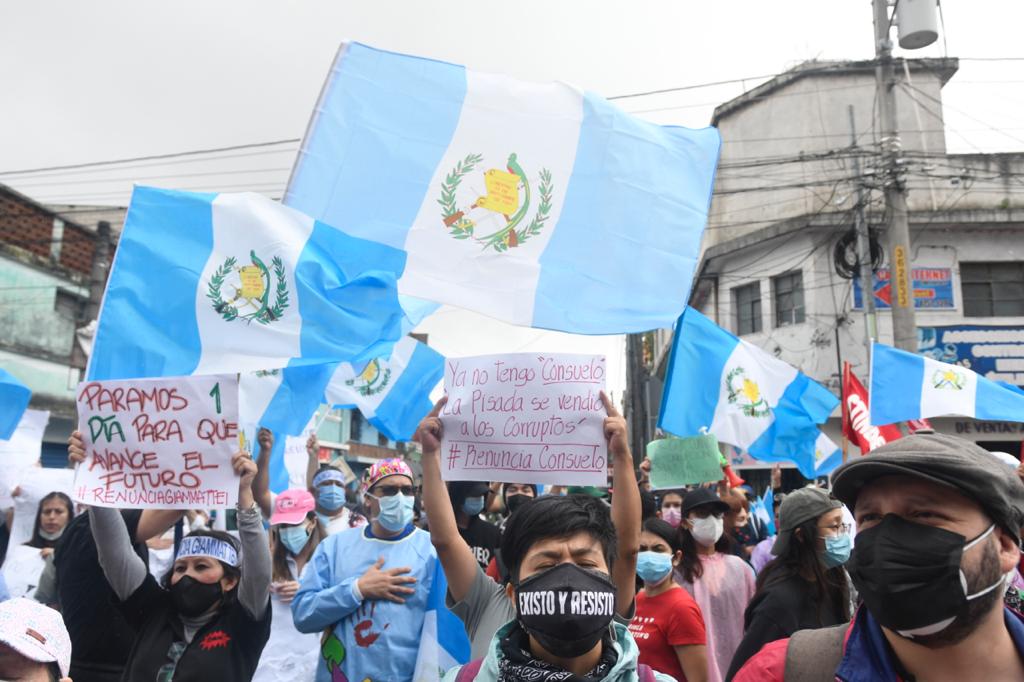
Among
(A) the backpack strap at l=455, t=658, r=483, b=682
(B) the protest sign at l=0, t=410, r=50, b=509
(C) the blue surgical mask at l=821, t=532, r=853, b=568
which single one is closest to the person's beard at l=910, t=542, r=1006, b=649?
(A) the backpack strap at l=455, t=658, r=483, b=682

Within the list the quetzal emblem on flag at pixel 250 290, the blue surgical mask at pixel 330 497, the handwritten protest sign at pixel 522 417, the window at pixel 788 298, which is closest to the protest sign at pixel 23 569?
the blue surgical mask at pixel 330 497

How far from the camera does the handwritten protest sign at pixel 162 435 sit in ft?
12.0

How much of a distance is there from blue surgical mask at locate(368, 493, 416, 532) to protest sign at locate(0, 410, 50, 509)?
3448 millimetres

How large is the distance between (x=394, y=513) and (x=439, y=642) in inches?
26.3

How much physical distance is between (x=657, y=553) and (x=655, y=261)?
180 cm

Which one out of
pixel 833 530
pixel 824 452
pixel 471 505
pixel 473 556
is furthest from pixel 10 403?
pixel 824 452

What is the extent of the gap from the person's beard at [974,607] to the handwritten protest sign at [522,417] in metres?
1.71

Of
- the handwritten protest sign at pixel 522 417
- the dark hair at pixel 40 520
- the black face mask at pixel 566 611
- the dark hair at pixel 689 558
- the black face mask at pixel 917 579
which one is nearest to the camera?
the black face mask at pixel 917 579

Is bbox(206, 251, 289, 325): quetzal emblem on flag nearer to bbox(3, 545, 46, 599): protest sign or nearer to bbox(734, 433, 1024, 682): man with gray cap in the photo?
bbox(3, 545, 46, 599): protest sign

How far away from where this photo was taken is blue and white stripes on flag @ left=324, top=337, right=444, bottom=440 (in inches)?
302

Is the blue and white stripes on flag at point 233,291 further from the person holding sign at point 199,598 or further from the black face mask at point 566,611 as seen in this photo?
the black face mask at point 566,611

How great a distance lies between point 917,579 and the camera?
1.64 m

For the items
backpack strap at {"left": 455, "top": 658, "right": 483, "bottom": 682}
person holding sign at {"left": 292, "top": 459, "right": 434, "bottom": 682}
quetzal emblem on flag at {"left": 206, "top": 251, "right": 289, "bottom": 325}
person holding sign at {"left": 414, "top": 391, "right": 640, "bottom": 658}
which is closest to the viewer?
backpack strap at {"left": 455, "top": 658, "right": 483, "bottom": 682}

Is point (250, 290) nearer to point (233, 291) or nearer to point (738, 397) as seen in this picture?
point (233, 291)
